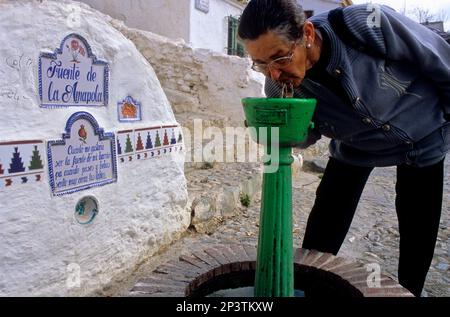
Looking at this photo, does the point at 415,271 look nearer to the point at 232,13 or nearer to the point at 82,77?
the point at 82,77

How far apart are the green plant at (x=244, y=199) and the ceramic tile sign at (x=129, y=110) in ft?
5.69

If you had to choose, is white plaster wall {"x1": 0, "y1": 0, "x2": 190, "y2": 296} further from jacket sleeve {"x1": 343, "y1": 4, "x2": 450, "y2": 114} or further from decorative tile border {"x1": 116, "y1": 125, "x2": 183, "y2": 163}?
jacket sleeve {"x1": 343, "y1": 4, "x2": 450, "y2": 114}

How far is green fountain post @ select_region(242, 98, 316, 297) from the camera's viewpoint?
3.72 ft

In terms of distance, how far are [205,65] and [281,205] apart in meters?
5.67

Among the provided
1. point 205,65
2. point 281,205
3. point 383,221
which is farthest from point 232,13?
point 281,205

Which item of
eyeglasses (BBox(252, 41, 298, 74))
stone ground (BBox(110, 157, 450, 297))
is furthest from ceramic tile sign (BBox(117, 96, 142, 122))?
eyeglasses (BBox(252, 41, 298, 74))

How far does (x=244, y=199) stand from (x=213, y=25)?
5.08 meters

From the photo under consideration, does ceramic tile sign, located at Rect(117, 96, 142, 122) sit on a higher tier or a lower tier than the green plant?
higher

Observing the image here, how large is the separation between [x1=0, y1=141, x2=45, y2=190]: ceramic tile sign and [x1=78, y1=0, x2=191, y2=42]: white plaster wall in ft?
19.1

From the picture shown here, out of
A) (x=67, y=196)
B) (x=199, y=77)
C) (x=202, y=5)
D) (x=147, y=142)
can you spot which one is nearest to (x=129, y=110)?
(x=147, y=142)

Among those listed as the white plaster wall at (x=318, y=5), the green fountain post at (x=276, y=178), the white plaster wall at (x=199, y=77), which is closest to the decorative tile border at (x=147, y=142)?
the green fountain post at (x=276, y=178)

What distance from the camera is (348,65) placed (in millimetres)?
1530

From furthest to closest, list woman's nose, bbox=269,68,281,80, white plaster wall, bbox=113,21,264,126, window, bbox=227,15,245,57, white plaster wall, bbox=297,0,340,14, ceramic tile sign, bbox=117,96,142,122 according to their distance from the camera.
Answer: white plaster wall, bbox=297,0,340,14, window, bbox=227,15,245,57, white plaster wall, bbox=113,21,264,126, ceramic tile sign, bbox=117,96,142,122, woman's nose, bbox=269,68,281,80

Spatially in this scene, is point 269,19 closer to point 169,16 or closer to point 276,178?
point 276,178
